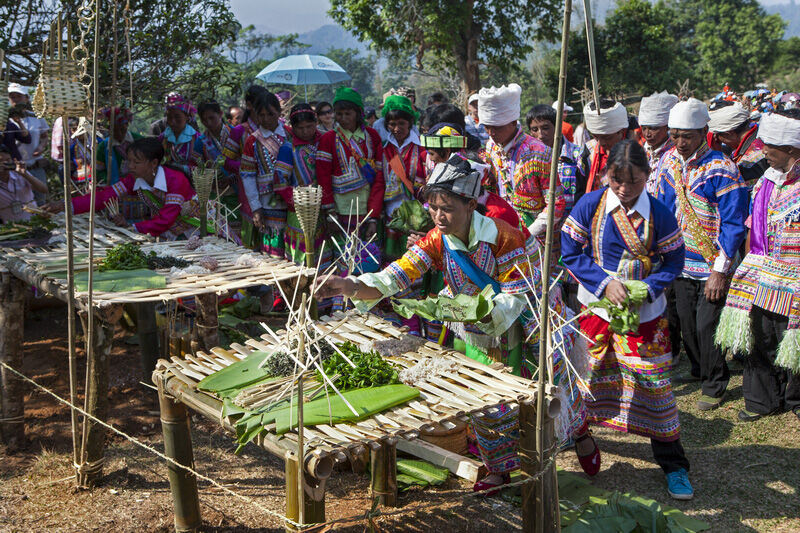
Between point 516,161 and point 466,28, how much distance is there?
15941 mm

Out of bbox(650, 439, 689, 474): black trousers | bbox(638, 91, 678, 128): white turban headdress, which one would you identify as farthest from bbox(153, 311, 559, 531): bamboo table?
bbox(638, 91, 678, 128): white turban headdress

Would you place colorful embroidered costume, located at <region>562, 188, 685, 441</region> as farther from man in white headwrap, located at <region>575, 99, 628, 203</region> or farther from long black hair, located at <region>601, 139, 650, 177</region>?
man in white headwrap, located at <region>575, 99, 628, 203</region>

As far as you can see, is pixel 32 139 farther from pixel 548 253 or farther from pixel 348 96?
pixel 548 253

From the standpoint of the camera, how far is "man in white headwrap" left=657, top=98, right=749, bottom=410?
175 inches

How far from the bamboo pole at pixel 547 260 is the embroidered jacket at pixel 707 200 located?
2.41 meters

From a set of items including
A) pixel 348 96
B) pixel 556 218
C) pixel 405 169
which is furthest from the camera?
pixel 348 96

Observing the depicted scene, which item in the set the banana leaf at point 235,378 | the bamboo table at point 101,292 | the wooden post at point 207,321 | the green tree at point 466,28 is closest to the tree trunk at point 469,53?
the green tree at point 466,28

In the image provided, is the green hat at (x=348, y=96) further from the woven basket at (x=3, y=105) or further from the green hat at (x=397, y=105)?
the woven basket at (x=3, y=105)

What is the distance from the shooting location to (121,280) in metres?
3.73

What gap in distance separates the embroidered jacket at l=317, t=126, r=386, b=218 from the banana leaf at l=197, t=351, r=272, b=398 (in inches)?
117

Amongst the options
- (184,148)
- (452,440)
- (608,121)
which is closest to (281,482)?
(452,440)

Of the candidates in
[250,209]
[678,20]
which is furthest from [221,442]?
[678,20]

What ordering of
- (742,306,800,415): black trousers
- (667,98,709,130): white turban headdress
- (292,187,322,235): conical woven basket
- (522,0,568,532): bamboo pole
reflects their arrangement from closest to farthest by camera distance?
(522,0,568,532): bamboo pole < (292,187,322,235): conical woven basket < (742,306,800,415): black trousers < (667,98,709,130): white turban headdress

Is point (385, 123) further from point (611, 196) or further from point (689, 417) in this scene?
point (689, 417)
